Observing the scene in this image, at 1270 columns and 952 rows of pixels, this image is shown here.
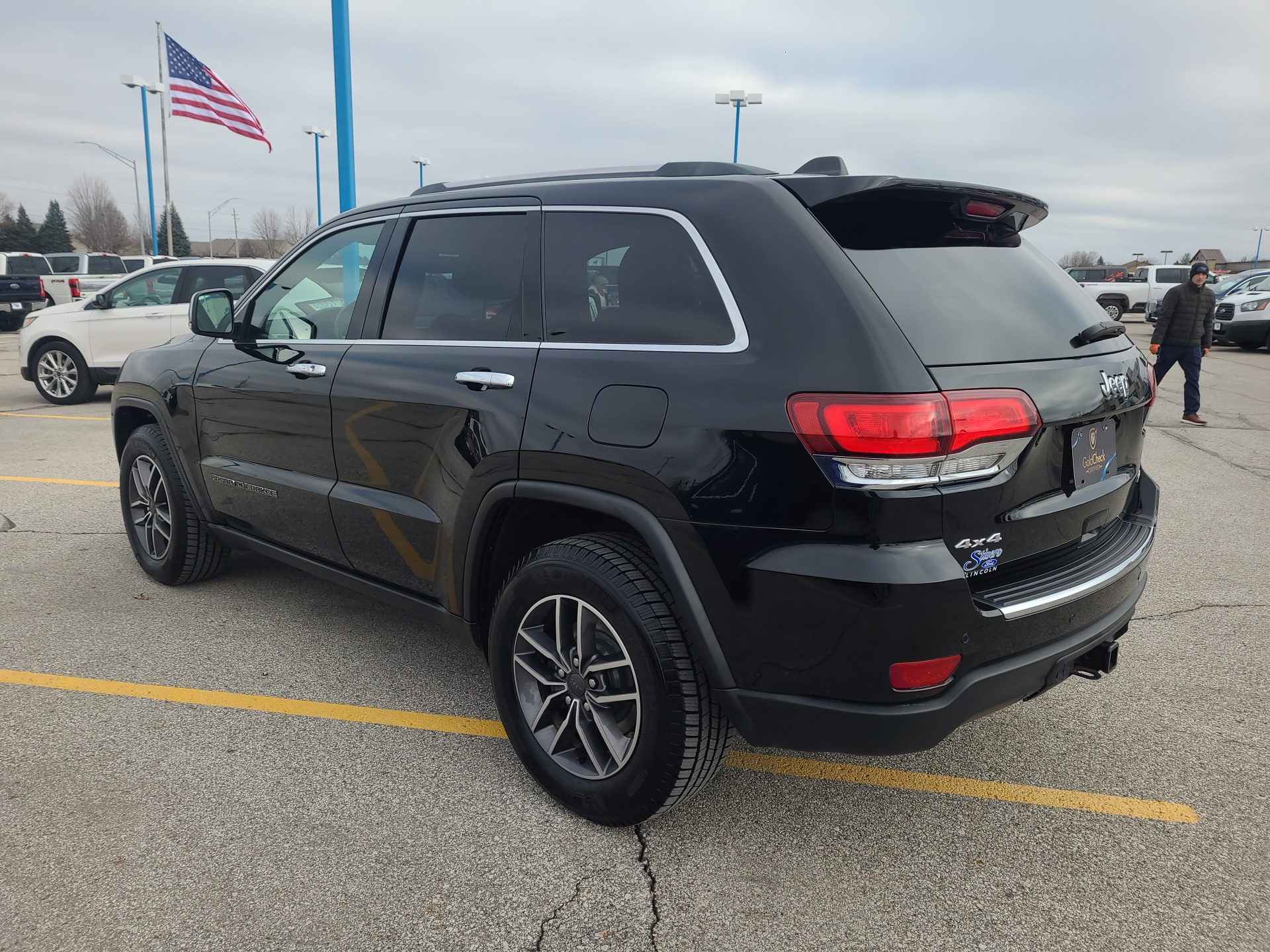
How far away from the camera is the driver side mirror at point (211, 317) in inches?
162

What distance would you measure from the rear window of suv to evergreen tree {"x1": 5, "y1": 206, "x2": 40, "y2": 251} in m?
80.6

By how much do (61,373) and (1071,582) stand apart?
12343 millimetres

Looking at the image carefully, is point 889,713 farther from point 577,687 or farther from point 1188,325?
point 1188,325

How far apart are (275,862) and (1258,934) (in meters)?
2.54

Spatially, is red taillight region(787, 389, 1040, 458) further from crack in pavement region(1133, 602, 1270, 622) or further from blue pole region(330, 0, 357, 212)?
blue pole region(330, 0, 357, 212)

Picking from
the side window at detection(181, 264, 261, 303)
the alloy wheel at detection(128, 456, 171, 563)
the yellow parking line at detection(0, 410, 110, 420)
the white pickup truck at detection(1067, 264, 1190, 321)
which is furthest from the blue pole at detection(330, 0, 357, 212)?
the white pickup truck at detection(1067, 264, 1190, 321)

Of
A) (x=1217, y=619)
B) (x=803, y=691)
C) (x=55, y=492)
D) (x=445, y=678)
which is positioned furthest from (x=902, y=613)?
(x=55, y=492)

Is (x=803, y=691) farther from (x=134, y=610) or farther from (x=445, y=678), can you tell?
(x=134, y=610)

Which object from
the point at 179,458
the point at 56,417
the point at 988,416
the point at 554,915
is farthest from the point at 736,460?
the point at 56,417

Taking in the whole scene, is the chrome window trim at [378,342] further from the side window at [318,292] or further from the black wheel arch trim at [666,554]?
the black wheel arch trim at [666,554]

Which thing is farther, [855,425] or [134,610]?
[134,610]

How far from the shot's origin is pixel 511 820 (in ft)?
9.04

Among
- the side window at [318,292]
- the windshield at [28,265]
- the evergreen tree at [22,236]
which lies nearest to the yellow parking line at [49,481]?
the side window at [318,292]

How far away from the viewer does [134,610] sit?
4.43 m
